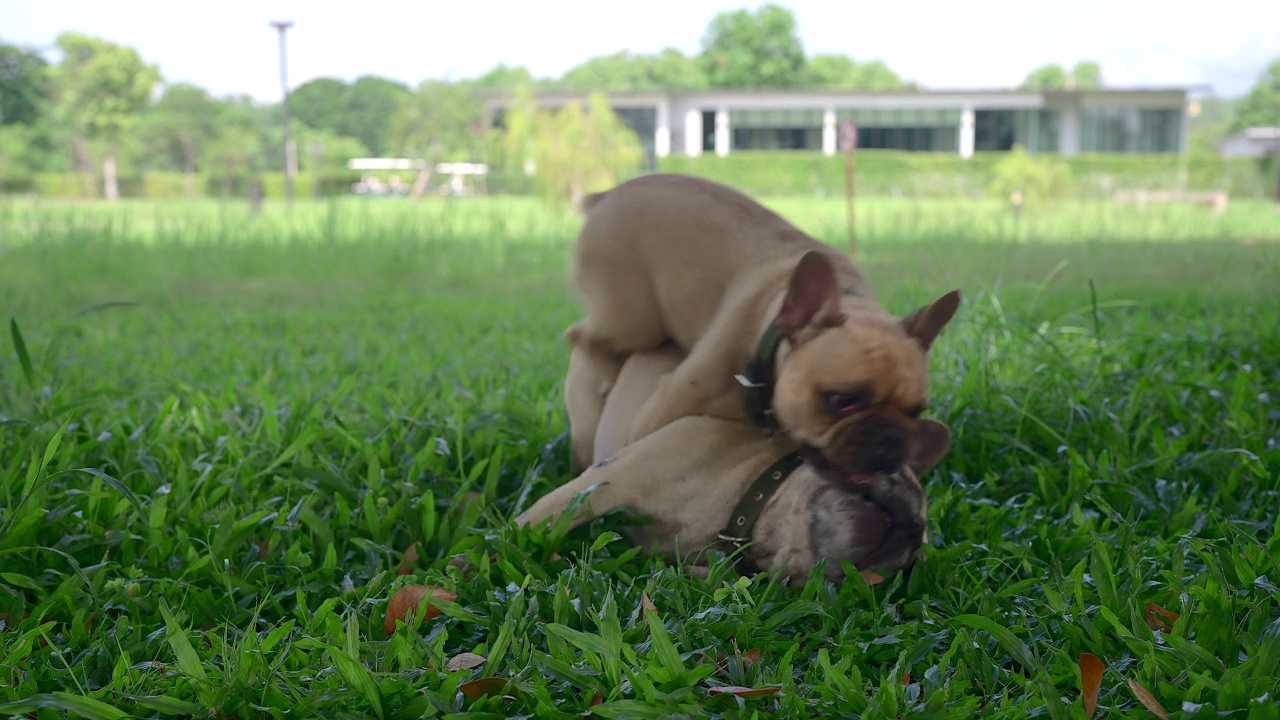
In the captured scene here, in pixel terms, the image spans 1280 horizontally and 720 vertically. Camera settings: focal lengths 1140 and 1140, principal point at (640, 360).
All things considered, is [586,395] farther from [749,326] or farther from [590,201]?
[749,326]

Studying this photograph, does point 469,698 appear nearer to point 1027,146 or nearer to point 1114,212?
point 1114,212

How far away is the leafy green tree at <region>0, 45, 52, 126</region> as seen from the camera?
92.5 ft

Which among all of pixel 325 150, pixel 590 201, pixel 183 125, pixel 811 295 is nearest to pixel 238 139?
pixel 183 125

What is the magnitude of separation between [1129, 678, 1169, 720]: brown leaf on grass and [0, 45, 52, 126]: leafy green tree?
30868mm

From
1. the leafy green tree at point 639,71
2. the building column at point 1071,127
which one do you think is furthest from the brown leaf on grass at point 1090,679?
the leafy green tree at point 639,71

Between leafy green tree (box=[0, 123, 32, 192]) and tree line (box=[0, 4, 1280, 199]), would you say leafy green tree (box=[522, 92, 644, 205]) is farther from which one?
leafy green tree (box=[0, 123, 32, 192])

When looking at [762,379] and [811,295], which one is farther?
[762,379]

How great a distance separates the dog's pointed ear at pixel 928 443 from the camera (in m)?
2.70

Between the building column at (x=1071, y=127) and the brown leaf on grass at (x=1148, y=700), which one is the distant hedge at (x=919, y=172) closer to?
the building column at (x=1071, y=127)

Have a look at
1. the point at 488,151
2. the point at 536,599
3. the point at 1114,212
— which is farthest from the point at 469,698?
the point at 488,151

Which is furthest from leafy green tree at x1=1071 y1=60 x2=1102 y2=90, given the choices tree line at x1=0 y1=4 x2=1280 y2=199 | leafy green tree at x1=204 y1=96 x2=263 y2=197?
leafy green tree at x1=204 y1=96 x2=263 y2=197

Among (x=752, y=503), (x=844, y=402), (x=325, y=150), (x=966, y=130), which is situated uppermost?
(x=966, y=130)

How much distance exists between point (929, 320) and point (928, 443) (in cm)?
29

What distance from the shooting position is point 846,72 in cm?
8669
